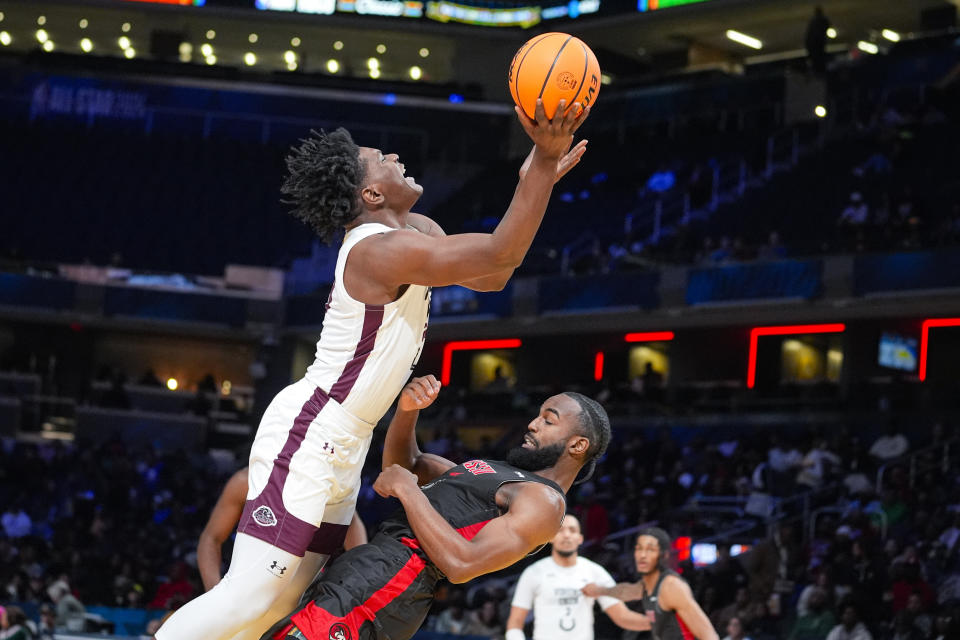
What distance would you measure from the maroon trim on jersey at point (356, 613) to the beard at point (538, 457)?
1.94ft

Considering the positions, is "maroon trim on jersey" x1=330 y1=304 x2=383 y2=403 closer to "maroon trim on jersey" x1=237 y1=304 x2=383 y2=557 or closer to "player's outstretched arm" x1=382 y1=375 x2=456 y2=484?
"maroon trim on jersey" x1=237 y1=304 x2=383 y2=557

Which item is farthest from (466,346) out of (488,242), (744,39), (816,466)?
(488,242)

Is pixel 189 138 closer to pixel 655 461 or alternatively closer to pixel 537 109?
pixel 655 461

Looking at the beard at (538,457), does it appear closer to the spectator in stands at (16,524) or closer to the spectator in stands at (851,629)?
the spectator in stands at (851,629)

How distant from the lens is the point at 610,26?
3238cm

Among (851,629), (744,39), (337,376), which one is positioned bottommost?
(851,629)

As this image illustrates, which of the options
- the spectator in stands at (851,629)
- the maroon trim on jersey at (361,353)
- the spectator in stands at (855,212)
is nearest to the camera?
the maroon trim on jersey at (361,353)

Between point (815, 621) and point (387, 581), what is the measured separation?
28.9 feet

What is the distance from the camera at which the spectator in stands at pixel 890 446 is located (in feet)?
58.7

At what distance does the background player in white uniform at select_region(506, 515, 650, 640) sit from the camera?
9484 mm

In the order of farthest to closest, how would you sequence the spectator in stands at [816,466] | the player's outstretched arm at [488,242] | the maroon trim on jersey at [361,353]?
the spectator in stands at [816,466]
the maroon trim on jersey at [361,353]
the player's outstretched arm at [488,242]

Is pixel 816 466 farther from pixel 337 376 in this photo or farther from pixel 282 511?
pixel 282 511

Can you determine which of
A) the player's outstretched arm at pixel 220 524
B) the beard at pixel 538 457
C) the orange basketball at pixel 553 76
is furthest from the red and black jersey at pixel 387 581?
the player's outstretched arm at pixel 220 524

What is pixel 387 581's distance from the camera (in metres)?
4.66
